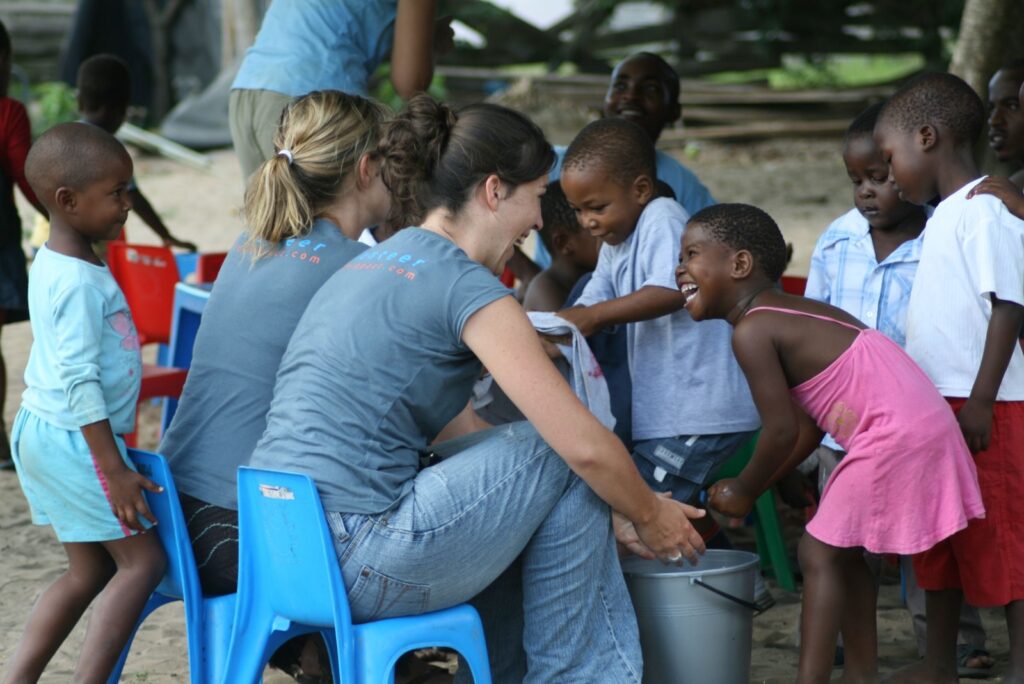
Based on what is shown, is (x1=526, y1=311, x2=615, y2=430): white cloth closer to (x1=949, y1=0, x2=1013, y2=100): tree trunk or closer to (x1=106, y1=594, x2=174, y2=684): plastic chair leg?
(x1=106, y1=594, x2=174, y2=684): plastic chair leg

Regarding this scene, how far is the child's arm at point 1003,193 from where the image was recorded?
→ 115 inches

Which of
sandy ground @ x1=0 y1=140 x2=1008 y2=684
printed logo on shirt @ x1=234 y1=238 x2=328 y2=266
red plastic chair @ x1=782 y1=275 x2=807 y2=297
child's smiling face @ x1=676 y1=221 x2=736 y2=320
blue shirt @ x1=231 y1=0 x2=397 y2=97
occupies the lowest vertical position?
sandy ground @ x1=0 y1=140 x2=1008 y2=684

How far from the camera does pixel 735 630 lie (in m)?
2.90

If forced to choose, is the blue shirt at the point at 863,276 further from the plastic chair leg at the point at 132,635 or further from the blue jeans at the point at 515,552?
the plastic chair leg at the point at 132,635

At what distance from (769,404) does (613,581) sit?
0.55 meters

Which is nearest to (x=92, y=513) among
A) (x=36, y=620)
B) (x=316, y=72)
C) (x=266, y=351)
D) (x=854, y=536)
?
(x=36, y=620)

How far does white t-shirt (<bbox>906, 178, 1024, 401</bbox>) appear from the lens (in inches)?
115

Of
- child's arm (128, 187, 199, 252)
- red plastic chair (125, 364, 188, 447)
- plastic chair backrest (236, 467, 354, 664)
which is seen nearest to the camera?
plastic chair backrest (236, 467, 354, 664)

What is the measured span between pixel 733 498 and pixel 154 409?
13.7ft

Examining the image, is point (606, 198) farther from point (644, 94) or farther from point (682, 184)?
point (644, 94)

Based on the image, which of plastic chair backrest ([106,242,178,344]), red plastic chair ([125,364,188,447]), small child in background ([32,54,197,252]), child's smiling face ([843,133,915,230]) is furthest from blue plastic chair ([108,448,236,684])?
small child in background ([32,54,197,252])

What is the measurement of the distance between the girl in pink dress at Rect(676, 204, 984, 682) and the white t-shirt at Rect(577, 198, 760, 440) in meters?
0.38

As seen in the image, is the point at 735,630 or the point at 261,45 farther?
the point at 261,45

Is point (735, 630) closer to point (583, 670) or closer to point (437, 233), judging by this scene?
point (583, 670)
